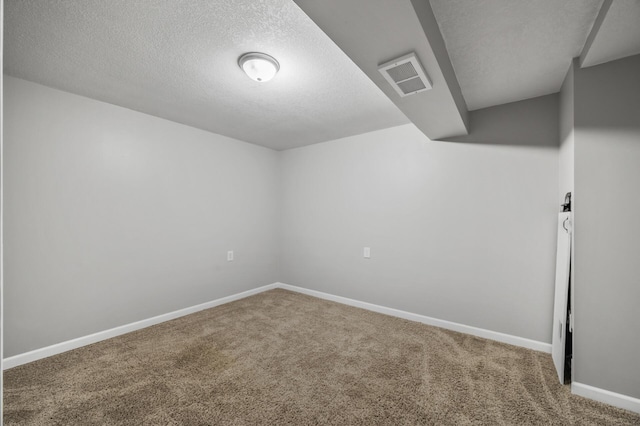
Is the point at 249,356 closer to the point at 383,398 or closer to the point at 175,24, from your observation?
the point at 383,398

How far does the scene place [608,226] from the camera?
1914 millimetres

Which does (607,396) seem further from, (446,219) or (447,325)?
(446,219)

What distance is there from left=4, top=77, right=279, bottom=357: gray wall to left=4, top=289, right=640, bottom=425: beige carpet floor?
37 centimetres

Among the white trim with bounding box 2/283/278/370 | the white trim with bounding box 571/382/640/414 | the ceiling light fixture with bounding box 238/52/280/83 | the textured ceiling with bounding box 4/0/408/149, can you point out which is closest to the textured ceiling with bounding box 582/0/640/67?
the textured ceiling with bounding box 4/0/408/149

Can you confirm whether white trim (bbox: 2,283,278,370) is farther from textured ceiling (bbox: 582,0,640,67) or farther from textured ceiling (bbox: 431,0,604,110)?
textured ceiling (bbox: 582,0,640,67)

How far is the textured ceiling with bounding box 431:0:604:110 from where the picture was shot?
160 cm

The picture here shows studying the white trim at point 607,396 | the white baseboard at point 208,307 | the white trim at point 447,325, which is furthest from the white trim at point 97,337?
the white trim at point 607,396

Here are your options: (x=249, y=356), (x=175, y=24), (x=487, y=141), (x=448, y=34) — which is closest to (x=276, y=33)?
(x=175, y=24)

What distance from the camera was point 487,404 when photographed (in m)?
1.92

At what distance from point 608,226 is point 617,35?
1154mm

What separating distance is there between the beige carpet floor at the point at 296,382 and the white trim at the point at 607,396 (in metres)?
0.04

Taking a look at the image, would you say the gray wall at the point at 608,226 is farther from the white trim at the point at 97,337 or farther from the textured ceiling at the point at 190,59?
the white trim at the point at 97,337

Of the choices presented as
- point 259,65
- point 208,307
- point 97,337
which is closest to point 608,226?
point 259,65

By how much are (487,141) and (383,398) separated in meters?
2.46
